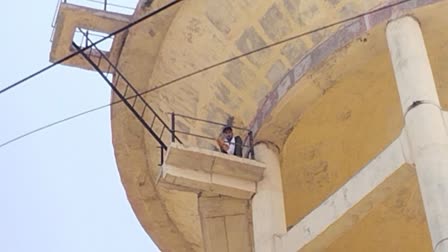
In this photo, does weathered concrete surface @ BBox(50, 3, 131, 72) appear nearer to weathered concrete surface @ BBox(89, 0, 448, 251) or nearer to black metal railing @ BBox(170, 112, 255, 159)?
weathered concrete surface @ BBox(89, 0, 448, 251)

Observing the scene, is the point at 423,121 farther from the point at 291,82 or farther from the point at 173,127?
the point at 173,127

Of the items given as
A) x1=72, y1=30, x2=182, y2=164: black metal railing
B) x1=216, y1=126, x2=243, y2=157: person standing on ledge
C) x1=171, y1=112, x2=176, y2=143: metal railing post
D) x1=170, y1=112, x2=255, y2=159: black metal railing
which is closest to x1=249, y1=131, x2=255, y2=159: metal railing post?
x1=170, y1=112, x2=255, y2=159: black metal railing

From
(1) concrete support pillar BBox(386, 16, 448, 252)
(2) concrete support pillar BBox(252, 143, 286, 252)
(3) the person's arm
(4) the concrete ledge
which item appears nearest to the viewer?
(1) concrete support pillar BBox(386, 16, 448, 252)

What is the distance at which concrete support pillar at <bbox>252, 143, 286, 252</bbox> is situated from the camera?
9617 millimetres

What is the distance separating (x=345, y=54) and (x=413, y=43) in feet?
2.59

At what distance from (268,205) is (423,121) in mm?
2222

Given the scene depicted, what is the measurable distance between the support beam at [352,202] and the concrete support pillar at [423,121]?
0.28 metres

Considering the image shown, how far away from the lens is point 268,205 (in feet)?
32.4

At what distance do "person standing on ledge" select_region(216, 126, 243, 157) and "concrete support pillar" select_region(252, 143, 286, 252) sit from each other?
0.19m

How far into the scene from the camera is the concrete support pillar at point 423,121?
765 centimetres

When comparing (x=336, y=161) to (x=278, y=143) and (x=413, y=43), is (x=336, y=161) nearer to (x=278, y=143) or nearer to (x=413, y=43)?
(x=278, y=143)

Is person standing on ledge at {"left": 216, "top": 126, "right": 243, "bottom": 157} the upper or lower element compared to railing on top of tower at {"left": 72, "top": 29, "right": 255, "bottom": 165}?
lower

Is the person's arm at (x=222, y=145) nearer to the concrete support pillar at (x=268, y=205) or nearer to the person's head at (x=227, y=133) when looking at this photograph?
the person's head at (x=227, y=133)

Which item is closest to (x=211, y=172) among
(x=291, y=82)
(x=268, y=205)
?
(x=268, y=205)
